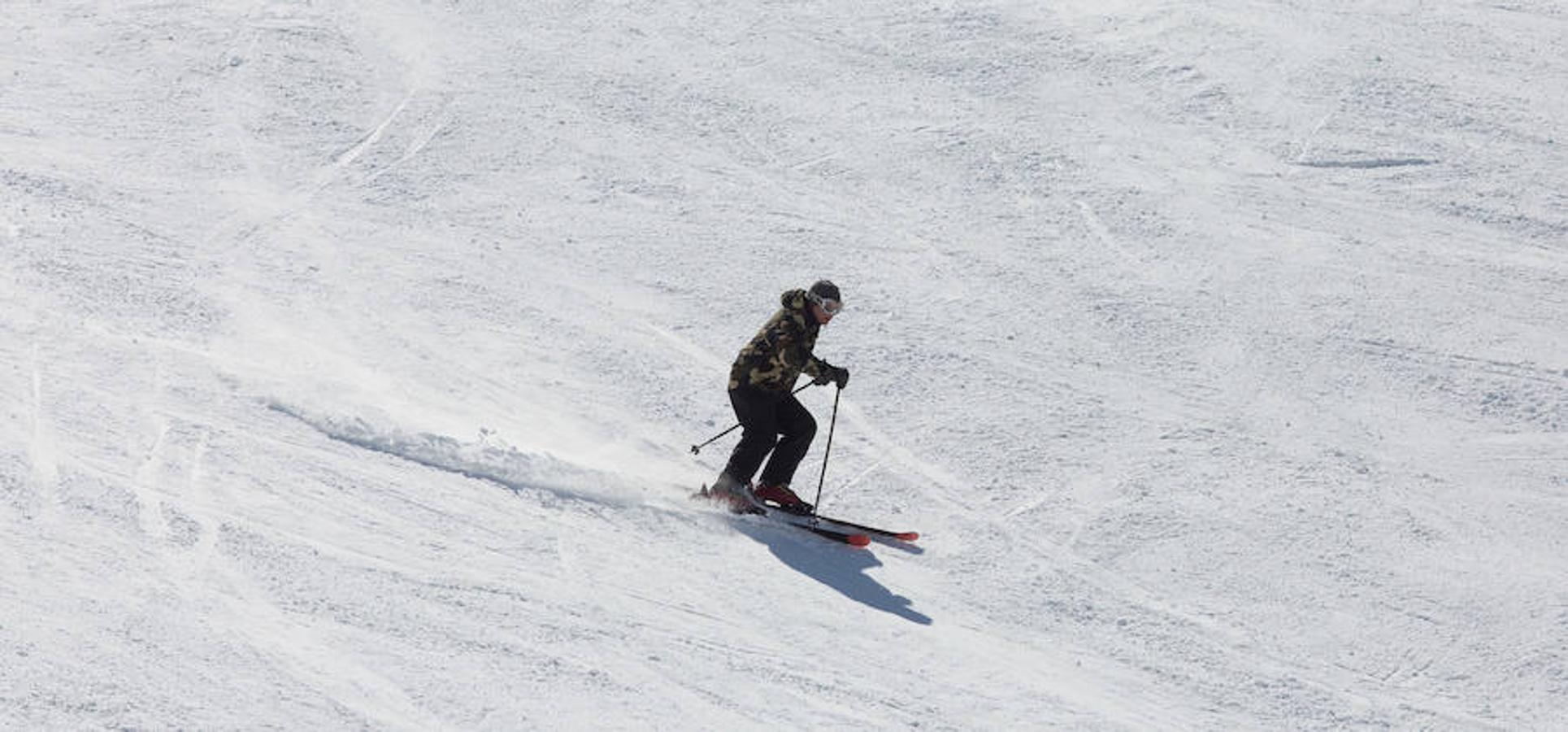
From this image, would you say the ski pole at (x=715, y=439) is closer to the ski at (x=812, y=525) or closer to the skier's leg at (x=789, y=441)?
the skier's leg at (x=789, y=441)

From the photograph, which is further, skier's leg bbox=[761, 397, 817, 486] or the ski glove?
skier's leg bbox=[761, 397, 817, 486]

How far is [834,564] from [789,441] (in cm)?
78

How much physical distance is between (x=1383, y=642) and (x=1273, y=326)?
12.0ft

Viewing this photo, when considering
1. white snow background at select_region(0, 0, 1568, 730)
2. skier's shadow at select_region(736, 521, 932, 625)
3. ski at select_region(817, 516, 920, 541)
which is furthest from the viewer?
ski at select_region(817, 516, 920, 541)

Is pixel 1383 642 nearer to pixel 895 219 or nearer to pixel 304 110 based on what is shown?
pixel 895 219

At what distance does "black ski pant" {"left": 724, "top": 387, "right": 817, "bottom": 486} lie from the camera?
30.5 feet

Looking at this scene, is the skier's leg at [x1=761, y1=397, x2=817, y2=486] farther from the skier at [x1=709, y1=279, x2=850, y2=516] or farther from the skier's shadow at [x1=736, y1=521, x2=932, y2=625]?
the skier's shadow at [x1=736, y1=521, x2=932, y2=625]

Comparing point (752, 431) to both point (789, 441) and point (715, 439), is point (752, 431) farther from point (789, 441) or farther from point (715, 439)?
point (715, 439)

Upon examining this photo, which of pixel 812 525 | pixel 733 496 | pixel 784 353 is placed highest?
pixel 784 353

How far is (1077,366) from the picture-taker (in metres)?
11.5

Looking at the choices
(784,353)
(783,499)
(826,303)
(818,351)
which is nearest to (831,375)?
(784,353)

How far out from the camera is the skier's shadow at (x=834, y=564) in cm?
880

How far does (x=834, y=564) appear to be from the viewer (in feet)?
30.1

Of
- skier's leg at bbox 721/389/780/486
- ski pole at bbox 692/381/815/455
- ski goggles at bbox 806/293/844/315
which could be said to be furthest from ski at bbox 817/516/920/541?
ski goggles at bbox 806/293/844/315
